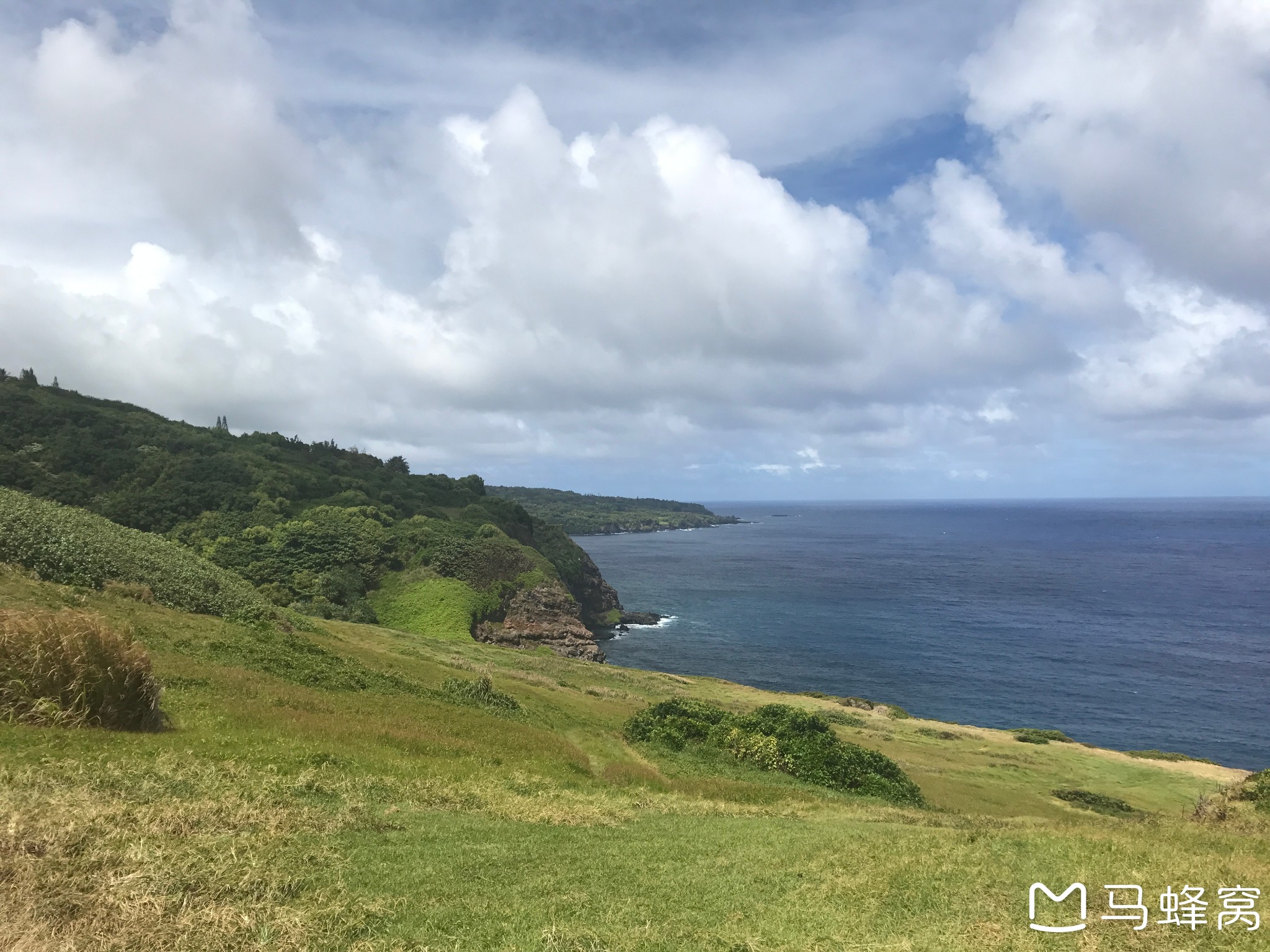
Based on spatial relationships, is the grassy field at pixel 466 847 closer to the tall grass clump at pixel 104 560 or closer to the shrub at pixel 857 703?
the tall grass clump at pixel 104 560

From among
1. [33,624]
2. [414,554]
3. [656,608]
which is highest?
[33,624]

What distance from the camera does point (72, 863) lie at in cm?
880

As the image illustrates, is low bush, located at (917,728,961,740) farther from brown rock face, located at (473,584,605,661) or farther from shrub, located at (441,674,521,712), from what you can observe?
brown rock face, located at (473,584,605,661)

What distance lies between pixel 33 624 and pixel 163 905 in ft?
36.7

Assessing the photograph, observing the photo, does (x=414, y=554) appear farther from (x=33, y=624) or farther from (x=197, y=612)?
(x=33, y=624)

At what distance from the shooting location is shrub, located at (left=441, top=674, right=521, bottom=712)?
31125 mm

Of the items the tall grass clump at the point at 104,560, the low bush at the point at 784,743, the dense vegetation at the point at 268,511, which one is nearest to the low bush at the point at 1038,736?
the low bush at the point at 784,743

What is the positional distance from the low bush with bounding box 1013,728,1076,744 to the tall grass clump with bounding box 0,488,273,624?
5190 centimetres

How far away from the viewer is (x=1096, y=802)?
32219 millimetres

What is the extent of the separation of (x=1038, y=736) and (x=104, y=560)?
6079cm

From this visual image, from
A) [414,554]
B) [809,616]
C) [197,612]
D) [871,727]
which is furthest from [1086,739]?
[414,554]

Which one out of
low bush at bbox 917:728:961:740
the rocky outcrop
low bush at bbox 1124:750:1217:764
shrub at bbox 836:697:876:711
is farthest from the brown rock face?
low bush at bbox 1124:750:1217:764

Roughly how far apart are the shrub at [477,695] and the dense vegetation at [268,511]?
141 feet

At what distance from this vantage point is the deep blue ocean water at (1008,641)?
66500mm
